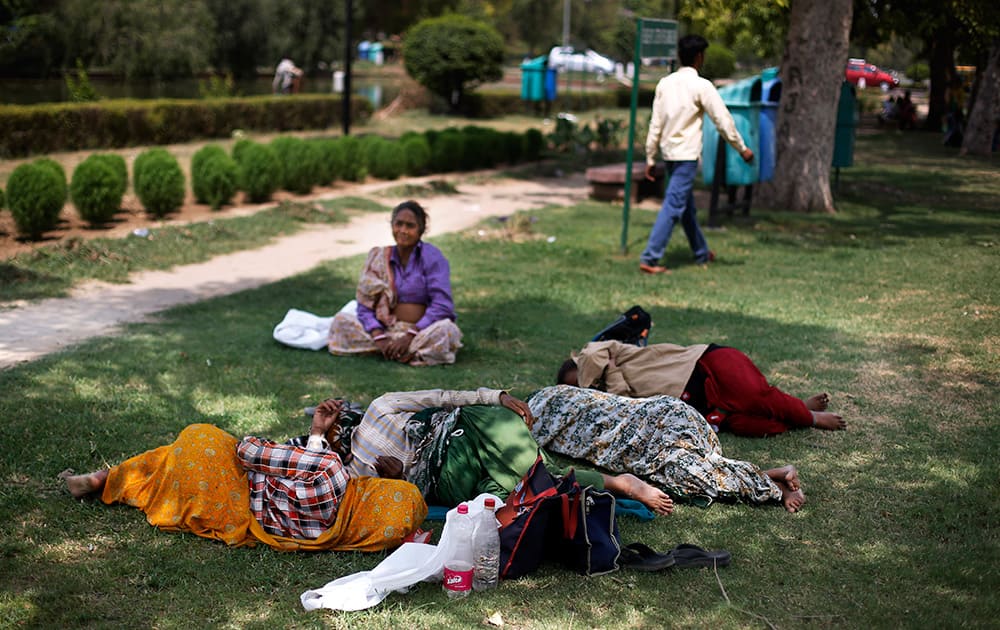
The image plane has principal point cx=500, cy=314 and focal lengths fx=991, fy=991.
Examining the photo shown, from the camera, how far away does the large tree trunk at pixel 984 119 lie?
18.9 m

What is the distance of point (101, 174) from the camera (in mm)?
10625

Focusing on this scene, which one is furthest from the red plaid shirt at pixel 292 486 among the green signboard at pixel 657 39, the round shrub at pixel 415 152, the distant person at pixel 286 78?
the distant person at pixel 286 78

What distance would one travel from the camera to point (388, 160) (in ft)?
50.3

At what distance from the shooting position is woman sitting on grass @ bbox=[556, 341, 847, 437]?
4.93 m

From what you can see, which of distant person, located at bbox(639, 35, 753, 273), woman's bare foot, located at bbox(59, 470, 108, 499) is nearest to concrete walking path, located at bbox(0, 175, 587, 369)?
woman's bare foot, located at bbox(59, 470, 108, 499)

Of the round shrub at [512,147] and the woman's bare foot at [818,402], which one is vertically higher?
the round shrub at [512,147]

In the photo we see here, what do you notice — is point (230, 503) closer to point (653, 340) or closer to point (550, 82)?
point (653, 340)

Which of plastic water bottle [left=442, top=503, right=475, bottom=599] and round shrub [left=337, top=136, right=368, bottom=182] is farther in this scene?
round shrub [left=337, top=136, right=368, bottom=182]

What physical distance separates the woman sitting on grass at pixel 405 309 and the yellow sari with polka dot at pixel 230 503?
228 centimetres

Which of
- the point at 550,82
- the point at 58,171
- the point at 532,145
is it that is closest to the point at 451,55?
the point at 550,82

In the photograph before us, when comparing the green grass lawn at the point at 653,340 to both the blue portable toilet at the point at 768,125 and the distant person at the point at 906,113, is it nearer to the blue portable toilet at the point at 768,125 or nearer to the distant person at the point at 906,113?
the blue portable toilet at the point at 768,125

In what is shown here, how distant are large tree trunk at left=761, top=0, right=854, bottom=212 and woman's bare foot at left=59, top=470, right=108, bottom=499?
957 centimetres

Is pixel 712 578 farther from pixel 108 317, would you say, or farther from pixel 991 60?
pixel 991 60

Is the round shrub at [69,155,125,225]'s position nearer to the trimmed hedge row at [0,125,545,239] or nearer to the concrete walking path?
the trimmed hedge row at [0,125,545,239]
